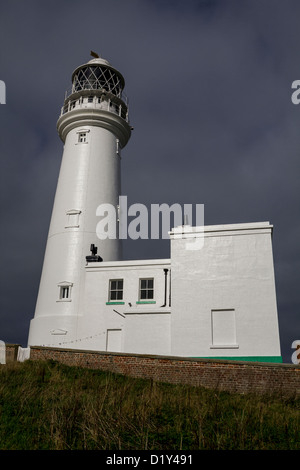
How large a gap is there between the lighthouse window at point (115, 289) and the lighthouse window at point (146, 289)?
1008 millimetres

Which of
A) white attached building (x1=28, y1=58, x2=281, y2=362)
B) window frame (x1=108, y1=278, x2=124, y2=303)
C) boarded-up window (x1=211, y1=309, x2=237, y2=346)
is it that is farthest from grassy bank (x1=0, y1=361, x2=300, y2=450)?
window frame (x1=108, y1=278, x2=124, y2=303)

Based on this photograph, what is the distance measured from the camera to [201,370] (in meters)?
13.5

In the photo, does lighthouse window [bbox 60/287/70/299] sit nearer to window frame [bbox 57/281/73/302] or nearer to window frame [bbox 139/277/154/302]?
window frame [bbox 57/281/73/302]

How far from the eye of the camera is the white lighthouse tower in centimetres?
2056

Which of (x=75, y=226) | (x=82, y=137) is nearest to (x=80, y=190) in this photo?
(x=75, y=226)

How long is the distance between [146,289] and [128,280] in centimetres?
99

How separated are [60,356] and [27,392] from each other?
217 inches

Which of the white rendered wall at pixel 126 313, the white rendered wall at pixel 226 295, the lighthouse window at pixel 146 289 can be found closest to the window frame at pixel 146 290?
the lighthouse window at pixel 146 289

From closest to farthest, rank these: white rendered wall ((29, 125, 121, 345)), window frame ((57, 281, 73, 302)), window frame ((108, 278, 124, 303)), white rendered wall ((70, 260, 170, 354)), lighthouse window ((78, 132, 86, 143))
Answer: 1. white rendered wall ((70, 260, 170, 354))
2. window frame ((108, 278, 124, 303))
3. white rendered wall ((29, 125, 121, 345))
4. window frame ((57, 281, 73, 302))
5. lighthouse window ((78, 132, 86, 143))

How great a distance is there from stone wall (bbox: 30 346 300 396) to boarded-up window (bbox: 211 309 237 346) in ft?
10.3

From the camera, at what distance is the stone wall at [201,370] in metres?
12.7

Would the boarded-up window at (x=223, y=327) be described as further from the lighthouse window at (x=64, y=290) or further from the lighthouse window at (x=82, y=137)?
the lighthouse window at (x=82, y=137)
